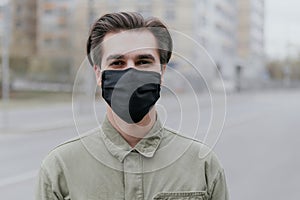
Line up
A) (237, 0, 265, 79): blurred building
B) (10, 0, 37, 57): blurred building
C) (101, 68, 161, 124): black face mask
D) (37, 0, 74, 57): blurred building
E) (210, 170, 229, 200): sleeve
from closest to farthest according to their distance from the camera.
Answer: (101, 68, 161, 124): black face mask, (210, 170, 229, 200): sleeve, (37, 0, 74, 57): blurred building, (10, 0, 37, 57): blurred building, (237, 0, 265, 79): blurred building

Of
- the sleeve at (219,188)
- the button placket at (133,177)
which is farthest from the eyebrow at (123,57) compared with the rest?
the sleeve at (219,188)

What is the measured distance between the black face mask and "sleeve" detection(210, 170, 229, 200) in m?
0.28

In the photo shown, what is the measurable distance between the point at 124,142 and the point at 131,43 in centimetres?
26

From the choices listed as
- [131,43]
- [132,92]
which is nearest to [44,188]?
[132,92]

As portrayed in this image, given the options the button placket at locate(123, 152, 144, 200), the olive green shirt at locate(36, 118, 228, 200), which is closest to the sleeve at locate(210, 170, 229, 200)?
the olive green shirt at locate(36, 118, 228, 200)

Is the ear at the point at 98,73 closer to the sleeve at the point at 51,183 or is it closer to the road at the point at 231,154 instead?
the road at the point at 231,154

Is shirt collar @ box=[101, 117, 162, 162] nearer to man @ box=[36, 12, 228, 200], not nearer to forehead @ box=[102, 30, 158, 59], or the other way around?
man @ box=[36, 12, 228, 200]

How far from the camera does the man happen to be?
52.6 inches

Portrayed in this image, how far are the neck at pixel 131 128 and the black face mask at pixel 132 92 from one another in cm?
2

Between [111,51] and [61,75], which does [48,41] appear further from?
[111,51]

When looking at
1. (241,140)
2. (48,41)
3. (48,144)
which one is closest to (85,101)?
(48,144)

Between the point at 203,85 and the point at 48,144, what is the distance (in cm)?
1124

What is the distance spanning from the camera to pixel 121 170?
52.7 inches

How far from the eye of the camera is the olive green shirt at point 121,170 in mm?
1340
